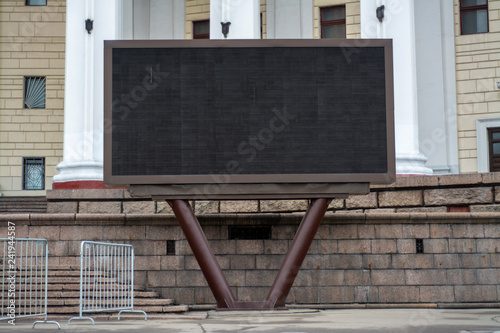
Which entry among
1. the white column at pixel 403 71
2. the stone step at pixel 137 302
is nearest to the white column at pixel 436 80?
the white column at pixel 403 71

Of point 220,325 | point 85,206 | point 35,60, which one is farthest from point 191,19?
point 220,325

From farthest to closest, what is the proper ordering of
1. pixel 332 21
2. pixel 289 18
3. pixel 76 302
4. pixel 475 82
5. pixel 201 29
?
pixel 201 29, pixel 289 18, pixel 332 21, pixel 475 82, pixel 76 302

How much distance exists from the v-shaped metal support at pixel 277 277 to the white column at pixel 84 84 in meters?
6.70

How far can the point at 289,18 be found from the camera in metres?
28.5

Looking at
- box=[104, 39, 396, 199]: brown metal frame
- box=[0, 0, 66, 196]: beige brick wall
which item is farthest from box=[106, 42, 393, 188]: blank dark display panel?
box=[0, 0, 66, 196]: beige brick wall

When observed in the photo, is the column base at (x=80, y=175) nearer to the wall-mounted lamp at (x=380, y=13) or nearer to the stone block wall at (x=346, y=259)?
the stone block wall at (x=346, y=259)

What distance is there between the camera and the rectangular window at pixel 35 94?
3052 cm

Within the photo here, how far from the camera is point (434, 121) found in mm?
26844

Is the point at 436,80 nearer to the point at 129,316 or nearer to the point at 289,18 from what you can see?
the point at 289,18

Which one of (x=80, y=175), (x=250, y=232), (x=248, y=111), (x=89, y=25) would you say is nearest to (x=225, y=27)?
(x=89, y=25)

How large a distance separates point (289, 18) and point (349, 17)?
6.70ft

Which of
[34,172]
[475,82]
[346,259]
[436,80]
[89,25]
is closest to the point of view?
[346,259]

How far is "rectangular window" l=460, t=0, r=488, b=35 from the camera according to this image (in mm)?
27047

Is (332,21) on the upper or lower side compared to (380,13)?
upper
